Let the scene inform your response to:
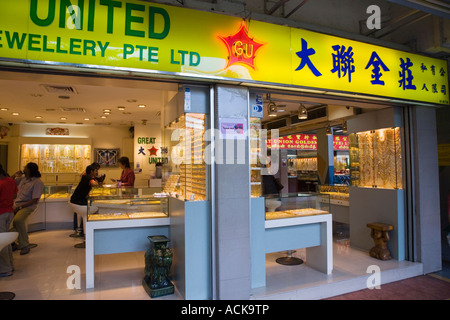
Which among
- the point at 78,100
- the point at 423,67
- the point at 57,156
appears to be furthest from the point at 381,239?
the point at 57,156

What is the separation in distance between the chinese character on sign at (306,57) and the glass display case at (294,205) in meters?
1.59

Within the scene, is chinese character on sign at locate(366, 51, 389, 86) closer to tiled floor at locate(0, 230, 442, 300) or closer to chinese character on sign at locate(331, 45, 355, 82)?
chinese character on sign at locate(331, 45, 355, 82)

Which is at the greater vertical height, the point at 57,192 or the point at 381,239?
the point at 57,192

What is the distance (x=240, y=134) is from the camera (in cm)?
327

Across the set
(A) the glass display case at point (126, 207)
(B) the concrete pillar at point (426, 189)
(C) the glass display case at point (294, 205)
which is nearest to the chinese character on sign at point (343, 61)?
(B) the concrete pillar at point (426, 189)

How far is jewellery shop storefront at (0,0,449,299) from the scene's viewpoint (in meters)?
2.76

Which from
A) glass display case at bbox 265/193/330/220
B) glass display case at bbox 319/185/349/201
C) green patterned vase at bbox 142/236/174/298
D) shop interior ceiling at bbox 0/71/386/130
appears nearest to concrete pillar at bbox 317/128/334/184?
shop interior ceiling at bbox 0/71/386/130

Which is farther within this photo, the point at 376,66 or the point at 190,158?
the point at 376,66

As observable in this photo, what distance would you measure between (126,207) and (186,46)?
2.09 metres

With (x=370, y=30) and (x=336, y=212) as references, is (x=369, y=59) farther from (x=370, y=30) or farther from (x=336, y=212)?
(x=336, y=212)

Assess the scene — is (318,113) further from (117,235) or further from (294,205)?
(117,235)

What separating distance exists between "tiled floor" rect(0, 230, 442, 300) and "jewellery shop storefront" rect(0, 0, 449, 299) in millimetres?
43

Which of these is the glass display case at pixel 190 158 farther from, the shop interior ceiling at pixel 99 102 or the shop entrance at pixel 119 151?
the shop interior ceiling at pixel 99 102

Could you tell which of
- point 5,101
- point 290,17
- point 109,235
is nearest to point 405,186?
point 290,17
